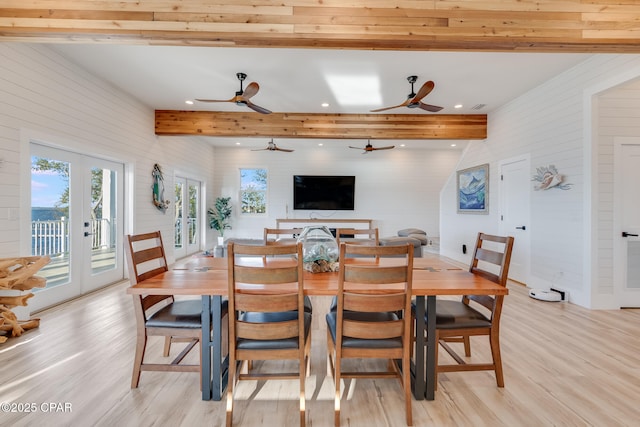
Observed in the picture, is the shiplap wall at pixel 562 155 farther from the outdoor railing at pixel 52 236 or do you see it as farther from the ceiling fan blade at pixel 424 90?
the outdoor railing at pixel 52 236

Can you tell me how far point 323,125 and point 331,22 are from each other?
322 cm

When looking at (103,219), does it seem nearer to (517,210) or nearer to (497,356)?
(497,356)

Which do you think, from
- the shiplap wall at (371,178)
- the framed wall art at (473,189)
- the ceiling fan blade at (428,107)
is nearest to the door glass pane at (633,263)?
the framed wall art at (473,189)

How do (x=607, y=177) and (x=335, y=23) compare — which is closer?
(x=335, y=23)

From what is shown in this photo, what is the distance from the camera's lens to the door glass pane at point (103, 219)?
4.18 meters

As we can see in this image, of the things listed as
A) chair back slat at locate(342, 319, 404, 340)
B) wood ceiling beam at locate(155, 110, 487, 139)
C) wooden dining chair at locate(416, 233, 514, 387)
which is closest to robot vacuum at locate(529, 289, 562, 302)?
wooden dining chair at locate(416, 233, 514, 387)

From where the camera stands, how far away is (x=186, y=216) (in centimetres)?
705

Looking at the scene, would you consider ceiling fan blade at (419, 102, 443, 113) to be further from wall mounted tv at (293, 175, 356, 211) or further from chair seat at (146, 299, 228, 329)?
wall mounted tv at (293, 175, 356, 211)

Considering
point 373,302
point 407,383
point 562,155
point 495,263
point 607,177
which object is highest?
point 562,155

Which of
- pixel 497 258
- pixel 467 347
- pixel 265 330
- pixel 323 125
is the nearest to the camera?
pixel 265 330

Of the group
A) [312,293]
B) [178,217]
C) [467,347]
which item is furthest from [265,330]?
[178,217]

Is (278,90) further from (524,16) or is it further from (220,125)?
(524,16)

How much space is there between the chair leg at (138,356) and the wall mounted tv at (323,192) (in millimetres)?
6536

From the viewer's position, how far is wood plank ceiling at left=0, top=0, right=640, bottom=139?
7.38 ft
